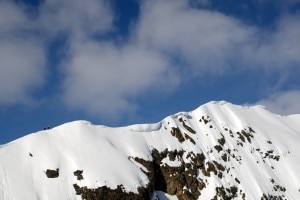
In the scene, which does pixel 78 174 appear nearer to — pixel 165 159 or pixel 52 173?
pixel 52 173

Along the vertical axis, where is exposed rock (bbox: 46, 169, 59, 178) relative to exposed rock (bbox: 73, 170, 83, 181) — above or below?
above

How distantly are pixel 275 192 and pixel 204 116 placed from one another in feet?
53.3

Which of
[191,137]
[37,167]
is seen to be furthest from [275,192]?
[37,167]

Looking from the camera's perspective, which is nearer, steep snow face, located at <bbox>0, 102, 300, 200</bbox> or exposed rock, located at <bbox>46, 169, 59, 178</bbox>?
steep snow face, located at <bbox>0, 102, 300, 200</bbox>

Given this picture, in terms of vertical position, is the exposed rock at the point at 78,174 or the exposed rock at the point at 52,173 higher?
the exposed rock at the point at 52,173

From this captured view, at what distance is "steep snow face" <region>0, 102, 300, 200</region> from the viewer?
4662cm

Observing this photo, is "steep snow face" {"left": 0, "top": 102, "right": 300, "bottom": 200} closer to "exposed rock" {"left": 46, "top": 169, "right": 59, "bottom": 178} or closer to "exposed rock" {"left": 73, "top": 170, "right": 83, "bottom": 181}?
"exposed rock" {"left": 46, "top": 169, "right": 59, "bottom": 178}

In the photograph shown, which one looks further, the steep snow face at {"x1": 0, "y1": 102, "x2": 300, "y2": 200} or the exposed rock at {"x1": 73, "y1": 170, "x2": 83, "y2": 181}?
the exposed rock at {"x1": 73, "y1": 170, "x2": 83, "y2": 181}

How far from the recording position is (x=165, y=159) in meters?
56.0

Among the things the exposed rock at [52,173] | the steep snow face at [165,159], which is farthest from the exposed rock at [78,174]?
the exposed rock at [52,173]

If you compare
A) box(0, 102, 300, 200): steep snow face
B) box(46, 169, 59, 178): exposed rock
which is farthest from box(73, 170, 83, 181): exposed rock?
box(46, 169, 59, 178): exposed rock

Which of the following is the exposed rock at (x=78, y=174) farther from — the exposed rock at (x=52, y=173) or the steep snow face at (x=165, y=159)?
the exposed rock at (x=52, y=173)

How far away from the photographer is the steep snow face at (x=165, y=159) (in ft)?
153

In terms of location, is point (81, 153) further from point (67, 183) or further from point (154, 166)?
point (154, 166)
